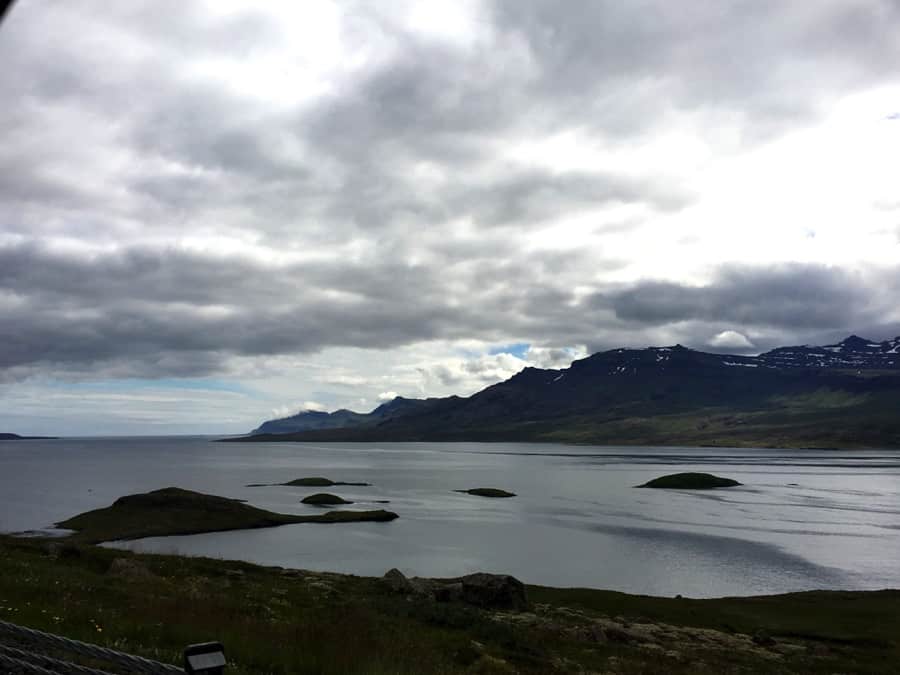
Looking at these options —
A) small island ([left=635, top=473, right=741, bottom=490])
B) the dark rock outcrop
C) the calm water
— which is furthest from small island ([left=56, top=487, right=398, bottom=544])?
small island ([left=635, top=473, right=741, bottom=490])

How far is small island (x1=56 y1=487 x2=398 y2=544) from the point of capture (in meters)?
90.8

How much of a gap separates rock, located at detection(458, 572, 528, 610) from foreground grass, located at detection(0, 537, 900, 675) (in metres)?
2.32

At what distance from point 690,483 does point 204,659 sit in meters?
185

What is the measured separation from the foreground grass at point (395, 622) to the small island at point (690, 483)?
116686 millimetres

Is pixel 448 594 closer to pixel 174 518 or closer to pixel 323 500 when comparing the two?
pixel 174 518

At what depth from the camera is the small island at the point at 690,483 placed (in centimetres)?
17175

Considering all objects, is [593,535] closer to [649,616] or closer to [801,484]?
[649,616]

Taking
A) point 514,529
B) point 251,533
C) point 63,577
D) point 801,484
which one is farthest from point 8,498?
point 801,484

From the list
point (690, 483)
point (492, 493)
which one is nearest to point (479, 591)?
point (492, 493)

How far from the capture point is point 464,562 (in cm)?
7262

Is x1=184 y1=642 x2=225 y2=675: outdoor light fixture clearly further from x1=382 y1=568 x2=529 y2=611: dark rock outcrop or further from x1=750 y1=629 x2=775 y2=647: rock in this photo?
x1=750 y1=629 x2=775 y2=647: rock

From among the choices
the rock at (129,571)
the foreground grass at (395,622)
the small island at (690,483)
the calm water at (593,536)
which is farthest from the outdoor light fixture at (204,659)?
the small island at (690,483)

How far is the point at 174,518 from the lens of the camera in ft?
322

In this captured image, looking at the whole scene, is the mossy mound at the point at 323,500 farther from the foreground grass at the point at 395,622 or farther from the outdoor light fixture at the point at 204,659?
the outdoor light fixture at the point at 204,659
